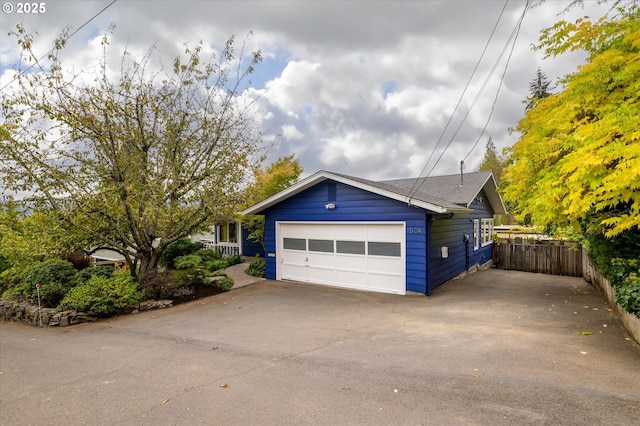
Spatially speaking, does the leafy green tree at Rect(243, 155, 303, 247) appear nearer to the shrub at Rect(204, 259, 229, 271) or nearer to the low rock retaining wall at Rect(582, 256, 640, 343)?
the shrub at Rect(204, 259, 229, 271)

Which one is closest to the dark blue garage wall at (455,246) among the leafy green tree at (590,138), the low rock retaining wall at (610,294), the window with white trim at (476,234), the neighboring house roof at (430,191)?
the window with white trim at (476,234)

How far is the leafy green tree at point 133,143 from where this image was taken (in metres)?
7.84

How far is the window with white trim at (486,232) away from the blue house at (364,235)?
2.52 metres

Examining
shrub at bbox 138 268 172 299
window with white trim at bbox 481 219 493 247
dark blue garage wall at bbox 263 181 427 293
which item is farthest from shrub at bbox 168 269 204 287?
window with white trim at bbox 481 219 493 247

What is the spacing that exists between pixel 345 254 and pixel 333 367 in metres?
6.07

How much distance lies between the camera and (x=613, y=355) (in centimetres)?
465

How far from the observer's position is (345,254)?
10.4m

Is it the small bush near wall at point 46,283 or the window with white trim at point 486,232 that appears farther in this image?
the window with white trim at point 486,232

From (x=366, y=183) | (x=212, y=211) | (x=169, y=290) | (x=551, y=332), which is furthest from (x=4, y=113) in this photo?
(x=551, y=332)

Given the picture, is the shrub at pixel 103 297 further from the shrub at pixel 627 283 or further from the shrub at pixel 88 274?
the shrub at pixel 627 283

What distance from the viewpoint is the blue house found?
923 centimetres

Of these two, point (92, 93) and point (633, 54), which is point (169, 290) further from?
point (633, 54)

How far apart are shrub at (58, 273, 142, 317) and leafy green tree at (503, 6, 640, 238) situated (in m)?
9.57

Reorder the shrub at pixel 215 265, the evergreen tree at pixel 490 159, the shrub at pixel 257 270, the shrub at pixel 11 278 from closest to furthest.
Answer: the shrub at pixel 11 278 → the shrub at pixel 257 270 → the shrub at pixel 215 265 → the evergreen tree at pixel 490 159
